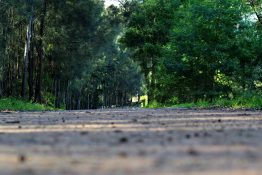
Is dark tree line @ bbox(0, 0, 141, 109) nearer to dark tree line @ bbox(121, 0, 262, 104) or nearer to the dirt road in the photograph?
dark tree line @ bbox(121, 0, 262, 104)

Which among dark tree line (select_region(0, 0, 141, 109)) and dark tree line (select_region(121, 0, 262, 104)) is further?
dark tree line (select_region(0, 0, 141, 109))

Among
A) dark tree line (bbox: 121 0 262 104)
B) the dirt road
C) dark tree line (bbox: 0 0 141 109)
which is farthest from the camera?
dark tree line (bbox: 0 0 141 109)

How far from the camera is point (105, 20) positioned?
173ft

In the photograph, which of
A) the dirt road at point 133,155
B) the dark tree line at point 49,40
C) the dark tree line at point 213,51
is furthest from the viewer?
the dark tree line at point 49,40

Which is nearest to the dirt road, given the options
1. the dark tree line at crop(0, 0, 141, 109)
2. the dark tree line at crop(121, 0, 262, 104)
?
the dark tree line at crop(121, 0, 262, 104)

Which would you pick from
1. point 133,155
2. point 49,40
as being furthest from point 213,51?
point 133,155

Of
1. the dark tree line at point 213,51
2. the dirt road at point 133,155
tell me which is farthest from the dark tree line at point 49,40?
the dirt road at point 133,155

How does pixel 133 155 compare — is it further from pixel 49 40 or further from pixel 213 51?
pixel 49 40

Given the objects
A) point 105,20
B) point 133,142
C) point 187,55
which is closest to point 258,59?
point 187,55

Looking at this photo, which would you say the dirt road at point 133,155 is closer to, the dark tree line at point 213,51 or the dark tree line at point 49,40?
the dark tree line at point 213,51

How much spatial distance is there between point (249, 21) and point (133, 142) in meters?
31.2

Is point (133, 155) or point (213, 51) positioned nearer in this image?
point (133, 155)

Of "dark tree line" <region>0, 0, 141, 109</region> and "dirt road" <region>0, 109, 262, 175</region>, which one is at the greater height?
"dark tree line" <region>0, 0, 141, 109</region>

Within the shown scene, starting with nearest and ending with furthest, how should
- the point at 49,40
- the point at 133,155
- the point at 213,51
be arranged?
the point at 133,155
the point at 213,51
the point at 49,40
